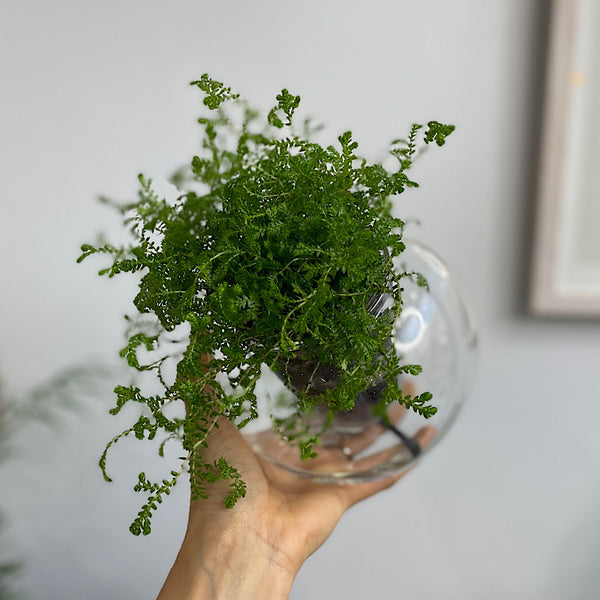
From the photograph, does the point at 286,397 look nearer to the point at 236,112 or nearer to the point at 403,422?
the point at 403,422

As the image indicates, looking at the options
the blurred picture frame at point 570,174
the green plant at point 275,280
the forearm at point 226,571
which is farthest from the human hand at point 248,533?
the blurred picture frame at point 570,174

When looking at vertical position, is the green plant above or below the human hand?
above

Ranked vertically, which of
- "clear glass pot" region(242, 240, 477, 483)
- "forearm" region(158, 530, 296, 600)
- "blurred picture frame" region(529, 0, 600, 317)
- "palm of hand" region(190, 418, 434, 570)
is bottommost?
"forearm" region(158, 530, 296, 600)

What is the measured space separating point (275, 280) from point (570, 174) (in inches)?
32.1

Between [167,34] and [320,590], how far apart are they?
1.33 metres

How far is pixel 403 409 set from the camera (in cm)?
73

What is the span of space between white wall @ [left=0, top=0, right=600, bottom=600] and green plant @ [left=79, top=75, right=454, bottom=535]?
0.64 meters

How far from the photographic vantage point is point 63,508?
4.35 ft

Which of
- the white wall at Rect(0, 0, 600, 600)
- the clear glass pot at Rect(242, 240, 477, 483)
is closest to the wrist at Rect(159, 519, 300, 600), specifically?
the clear glass pot at Rect(242, 240, 477, 483)

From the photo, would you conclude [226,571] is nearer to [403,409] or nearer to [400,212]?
[403,409]

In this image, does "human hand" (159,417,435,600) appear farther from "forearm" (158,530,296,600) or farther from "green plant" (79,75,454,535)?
"green plant" (79,75,454,535)

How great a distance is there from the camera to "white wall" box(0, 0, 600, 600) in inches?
43.3

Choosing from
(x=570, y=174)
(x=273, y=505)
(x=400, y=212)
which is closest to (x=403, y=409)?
(x=273, y=505)

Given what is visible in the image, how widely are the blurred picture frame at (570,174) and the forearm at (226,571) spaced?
0.77 meters
